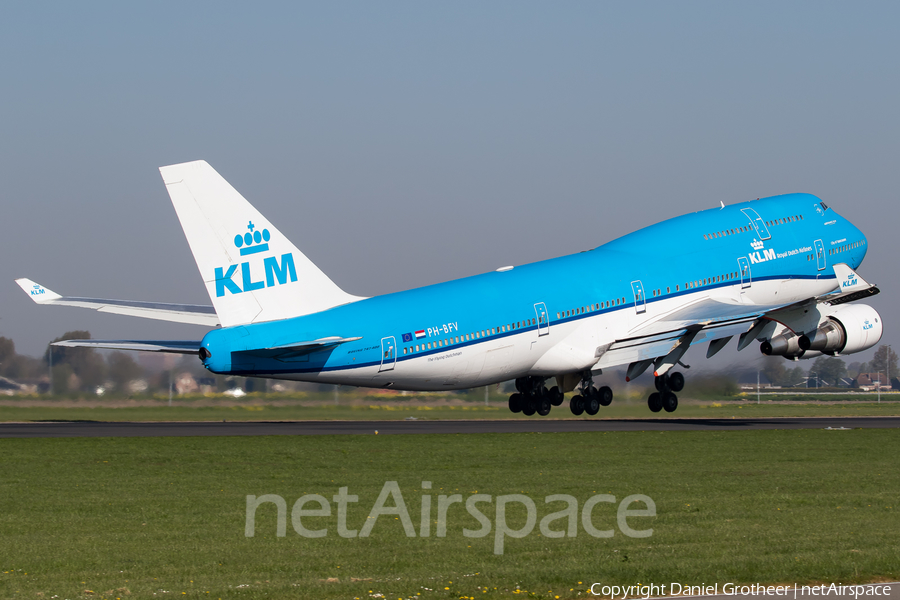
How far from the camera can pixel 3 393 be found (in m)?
58.4

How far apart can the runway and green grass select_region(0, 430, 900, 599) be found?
454 cm

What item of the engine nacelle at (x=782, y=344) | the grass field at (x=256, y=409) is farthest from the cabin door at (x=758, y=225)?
the grass field at (x=256, y=409)

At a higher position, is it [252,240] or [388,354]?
[252,240]

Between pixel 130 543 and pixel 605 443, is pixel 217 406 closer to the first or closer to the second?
pixel 605 443

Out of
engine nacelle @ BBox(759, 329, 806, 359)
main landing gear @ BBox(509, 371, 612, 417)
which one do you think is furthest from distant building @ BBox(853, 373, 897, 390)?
main landing gear @ BBox(509, 371, 612, 417)

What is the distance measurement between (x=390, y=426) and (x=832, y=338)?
23394 mm

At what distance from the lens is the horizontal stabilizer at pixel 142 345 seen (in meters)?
39.6

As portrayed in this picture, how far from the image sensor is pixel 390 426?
60.1m

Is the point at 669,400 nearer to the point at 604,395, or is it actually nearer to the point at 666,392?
the point at 666,392

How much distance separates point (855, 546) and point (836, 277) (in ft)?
90.2

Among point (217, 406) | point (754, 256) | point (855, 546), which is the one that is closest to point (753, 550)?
point (855, 546)

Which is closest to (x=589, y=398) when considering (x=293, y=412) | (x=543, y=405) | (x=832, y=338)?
(x=543, y=405)

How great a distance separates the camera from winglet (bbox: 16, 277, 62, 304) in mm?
36562

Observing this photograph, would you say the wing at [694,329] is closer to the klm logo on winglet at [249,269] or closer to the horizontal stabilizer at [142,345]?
the klm logo on winglet at [249,269]
